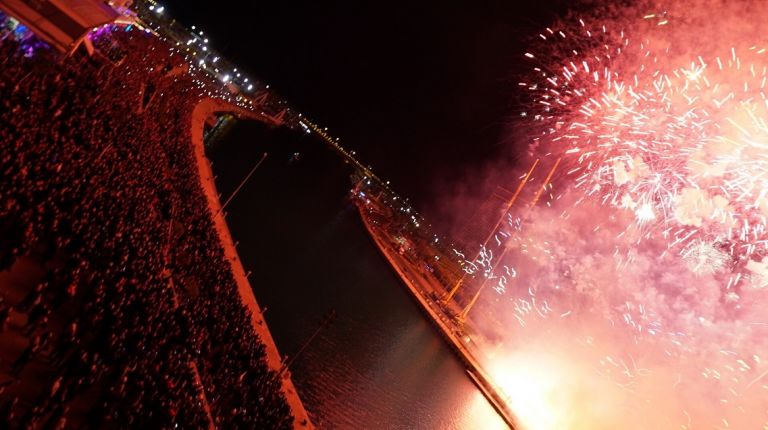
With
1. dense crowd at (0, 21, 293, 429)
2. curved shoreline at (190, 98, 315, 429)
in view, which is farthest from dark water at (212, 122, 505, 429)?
dense crowd at (0, 21, 293, 429)

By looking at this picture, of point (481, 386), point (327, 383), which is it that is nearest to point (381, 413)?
→ point (327, 383)

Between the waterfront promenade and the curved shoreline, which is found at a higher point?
the curved shoreline

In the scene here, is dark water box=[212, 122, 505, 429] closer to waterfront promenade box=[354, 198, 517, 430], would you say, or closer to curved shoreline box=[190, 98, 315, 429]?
waterfront promenade box=[354, 198, 517, 430]

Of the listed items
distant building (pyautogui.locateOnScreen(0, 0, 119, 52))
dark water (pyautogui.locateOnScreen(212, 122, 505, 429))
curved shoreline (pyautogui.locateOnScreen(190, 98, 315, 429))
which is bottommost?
dark water (pyautogui.locateOnScreen(212, 122, 505, 429))

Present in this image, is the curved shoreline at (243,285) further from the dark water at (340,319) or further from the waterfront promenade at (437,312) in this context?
the waterfront promenade at (437,312)

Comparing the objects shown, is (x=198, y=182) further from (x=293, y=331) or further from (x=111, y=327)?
(x=111, y=327)
